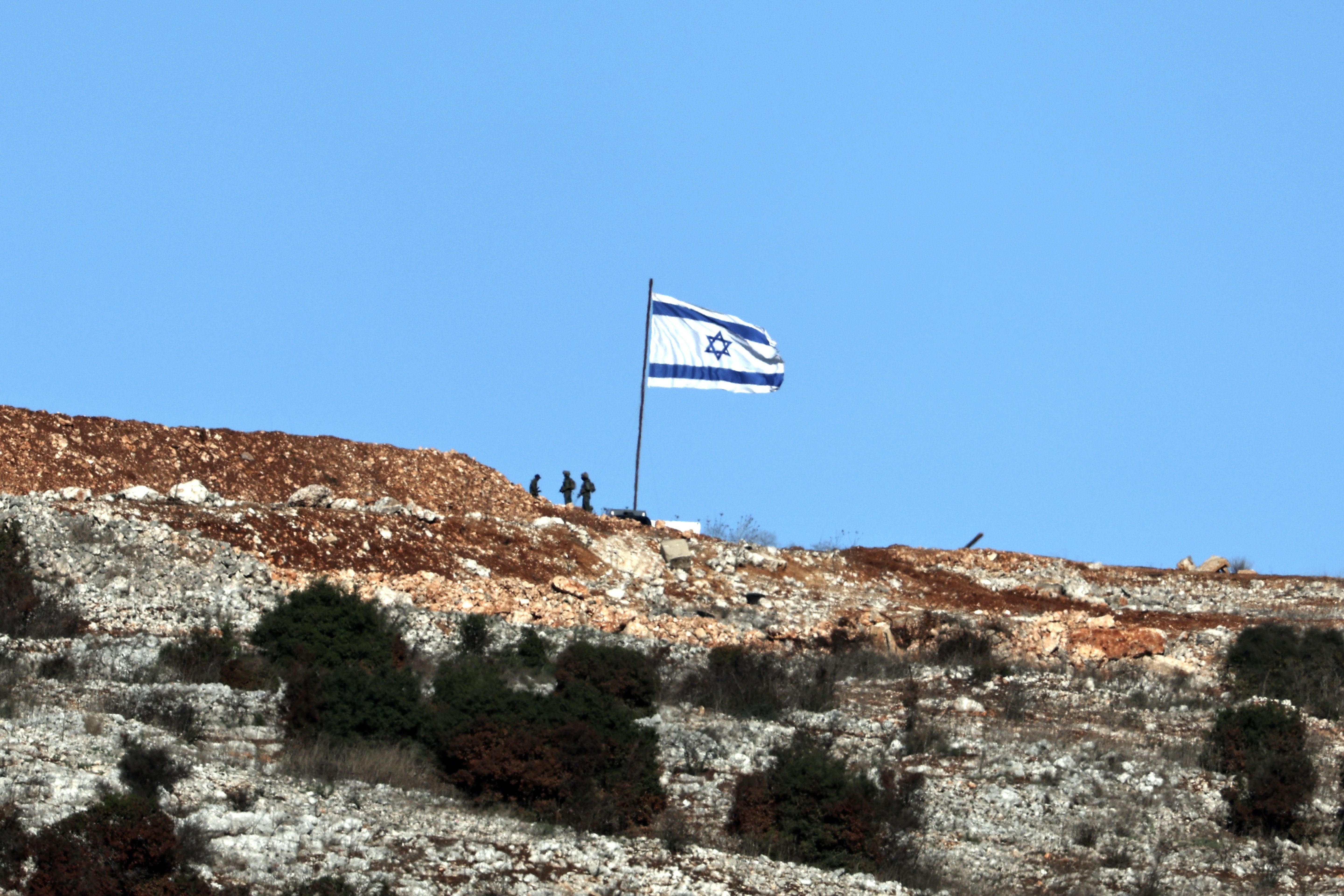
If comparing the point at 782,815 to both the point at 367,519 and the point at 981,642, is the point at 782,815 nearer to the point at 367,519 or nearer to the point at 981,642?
the point at 981,642

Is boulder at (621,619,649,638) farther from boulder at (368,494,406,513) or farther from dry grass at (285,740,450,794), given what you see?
dry grass at (285,740,450,794)

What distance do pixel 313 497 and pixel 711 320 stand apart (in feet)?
40.2

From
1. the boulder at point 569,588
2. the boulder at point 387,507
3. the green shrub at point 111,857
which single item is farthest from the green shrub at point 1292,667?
the boulder at point 387,507

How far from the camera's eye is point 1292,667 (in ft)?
80.6

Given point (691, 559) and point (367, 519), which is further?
point (691, 559)

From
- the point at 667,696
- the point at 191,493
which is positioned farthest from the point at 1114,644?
the point at 191,493

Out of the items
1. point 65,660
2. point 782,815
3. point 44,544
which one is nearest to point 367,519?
point 44,544

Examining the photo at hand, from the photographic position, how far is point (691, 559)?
120 ft

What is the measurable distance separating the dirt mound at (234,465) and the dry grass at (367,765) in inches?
889

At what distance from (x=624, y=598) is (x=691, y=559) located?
4.28m

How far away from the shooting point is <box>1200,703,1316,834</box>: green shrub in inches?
621

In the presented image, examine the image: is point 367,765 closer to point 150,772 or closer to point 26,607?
point 150,772

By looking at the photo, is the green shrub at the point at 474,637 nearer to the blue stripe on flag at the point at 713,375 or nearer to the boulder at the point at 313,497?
the boulder at the point at 313,497

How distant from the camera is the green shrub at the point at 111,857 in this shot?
1021 centimetres
